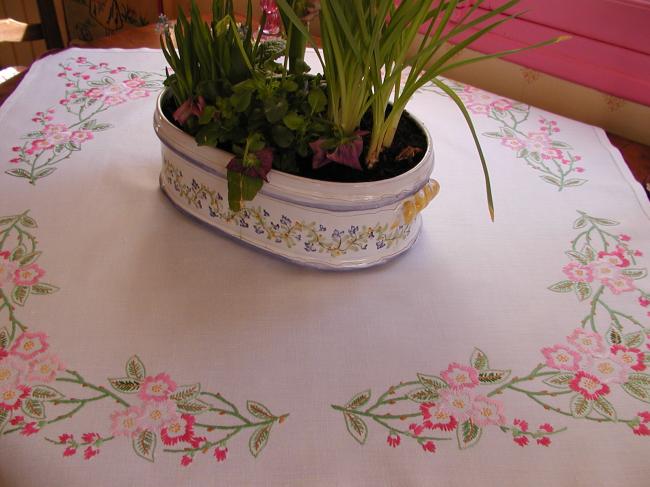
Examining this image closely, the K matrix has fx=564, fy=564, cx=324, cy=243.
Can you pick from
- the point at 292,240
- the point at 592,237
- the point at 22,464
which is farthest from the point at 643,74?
the point at 22,464

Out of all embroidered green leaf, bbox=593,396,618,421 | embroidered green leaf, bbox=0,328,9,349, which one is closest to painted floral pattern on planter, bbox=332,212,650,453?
embroidered green leaf, bbox=593,396,618,421

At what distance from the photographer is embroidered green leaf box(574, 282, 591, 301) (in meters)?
0.72

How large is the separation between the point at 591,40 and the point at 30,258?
41.8 inches

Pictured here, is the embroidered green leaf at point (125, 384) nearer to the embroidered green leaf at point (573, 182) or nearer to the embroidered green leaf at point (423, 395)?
the embroidered green leaf at point (423, 395)

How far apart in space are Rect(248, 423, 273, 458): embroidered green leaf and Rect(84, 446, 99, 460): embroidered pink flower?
14 cm

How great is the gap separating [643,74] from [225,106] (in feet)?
2.72

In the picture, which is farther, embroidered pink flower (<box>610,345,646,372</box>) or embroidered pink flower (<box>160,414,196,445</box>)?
embroidered pink flower (<box>610,345,646,372</box>)

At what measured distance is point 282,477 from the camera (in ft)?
1.68

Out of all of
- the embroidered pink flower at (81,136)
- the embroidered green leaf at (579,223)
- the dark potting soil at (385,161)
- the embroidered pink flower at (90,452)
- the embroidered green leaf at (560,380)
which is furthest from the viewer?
the embroidered pink flower at (81,136)

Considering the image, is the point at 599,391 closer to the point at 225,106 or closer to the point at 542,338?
the point at 542,338

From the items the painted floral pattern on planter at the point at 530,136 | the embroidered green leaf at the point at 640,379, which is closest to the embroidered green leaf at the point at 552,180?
the painted floral pattern on planter at the point at 530,136

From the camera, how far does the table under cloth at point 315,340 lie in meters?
0.53

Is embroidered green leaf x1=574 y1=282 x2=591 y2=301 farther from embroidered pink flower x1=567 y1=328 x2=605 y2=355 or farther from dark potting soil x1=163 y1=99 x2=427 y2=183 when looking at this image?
dark potting soil x1=163 y1=99 x2=427 y2=183

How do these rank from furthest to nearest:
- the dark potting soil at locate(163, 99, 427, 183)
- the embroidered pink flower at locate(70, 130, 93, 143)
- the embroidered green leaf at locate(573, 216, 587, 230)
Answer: the embroidered pink flower at locate(70, 130, 93, 143), the embroidered green leaf at locate(573, 216, 587, 230), the dark potting soil at locate(163, 99, 427, 183)
